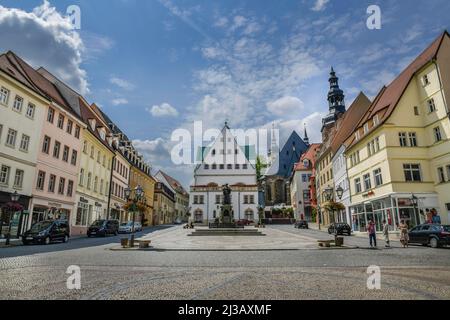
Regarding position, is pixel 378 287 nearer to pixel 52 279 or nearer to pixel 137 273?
pixel 137 273

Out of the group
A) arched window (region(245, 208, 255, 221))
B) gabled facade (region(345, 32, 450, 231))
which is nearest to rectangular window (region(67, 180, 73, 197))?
gabled facade (region(345, 32, 450, 231))

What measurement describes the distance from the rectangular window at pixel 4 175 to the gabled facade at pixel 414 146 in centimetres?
3163

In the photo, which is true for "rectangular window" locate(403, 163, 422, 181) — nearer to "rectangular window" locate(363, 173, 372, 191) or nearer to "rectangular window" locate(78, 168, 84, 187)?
"rectangular window" locate(363, 173, 372, 191)

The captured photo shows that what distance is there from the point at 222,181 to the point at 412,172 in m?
47.6

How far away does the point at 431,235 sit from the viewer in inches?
752

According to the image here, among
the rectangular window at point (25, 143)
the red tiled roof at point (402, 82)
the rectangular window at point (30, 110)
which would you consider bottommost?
the rectangular window at point (25, 143)

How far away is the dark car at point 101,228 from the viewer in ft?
98.4

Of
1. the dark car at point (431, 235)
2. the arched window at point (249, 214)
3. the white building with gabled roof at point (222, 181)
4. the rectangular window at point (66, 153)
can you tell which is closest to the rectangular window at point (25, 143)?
the rectangular window at point (66, 153)

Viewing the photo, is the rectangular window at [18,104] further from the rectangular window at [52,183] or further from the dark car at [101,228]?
the dark car at [101,228]

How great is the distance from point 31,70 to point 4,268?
27098 millimetres

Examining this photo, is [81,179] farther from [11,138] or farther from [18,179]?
[11,138]
